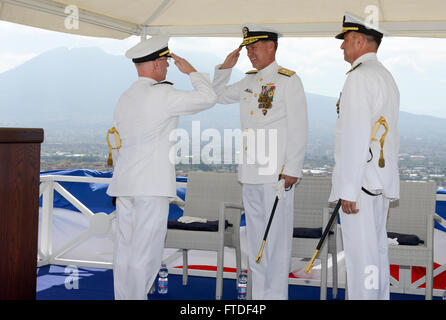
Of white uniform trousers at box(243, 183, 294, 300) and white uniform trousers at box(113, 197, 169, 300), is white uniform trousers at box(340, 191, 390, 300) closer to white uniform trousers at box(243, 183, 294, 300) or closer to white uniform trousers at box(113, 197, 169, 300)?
white uniform trousers at box(243, 183, 294, 300)

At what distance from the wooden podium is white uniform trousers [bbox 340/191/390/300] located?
5.60 feet

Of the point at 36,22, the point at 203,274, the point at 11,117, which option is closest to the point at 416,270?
the point at 203,274

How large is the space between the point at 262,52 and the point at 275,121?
1.48 ft

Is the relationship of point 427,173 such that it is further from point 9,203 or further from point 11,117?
point 11,117

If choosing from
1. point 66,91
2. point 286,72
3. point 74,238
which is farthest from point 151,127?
point 66,91

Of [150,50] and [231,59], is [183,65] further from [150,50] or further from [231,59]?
[231,59]

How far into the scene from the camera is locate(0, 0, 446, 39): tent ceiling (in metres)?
4.50

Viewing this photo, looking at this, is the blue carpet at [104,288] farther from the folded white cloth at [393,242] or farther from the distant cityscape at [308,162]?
the distant cityscape at [308,162]

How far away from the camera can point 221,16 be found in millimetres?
5020

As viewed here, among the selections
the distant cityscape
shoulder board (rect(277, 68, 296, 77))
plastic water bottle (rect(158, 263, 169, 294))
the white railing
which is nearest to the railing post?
the white railing

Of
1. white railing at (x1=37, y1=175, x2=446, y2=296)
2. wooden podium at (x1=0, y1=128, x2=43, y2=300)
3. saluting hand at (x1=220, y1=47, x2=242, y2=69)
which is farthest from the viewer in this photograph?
white railing at (x1=37, y1=175, x2=446, y2=296)

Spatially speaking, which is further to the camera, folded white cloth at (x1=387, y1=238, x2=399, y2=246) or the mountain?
the mountain

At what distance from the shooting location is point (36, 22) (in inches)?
175
